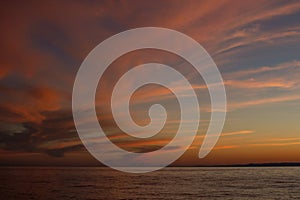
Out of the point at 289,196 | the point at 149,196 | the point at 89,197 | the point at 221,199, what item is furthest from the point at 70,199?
the point at 289,196

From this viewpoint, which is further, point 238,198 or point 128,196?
point 128,196

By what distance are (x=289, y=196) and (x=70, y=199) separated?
4052 centimetres

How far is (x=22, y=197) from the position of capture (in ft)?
210

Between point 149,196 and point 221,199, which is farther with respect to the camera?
point 149,196

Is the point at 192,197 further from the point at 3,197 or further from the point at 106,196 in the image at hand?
the point at 3,197

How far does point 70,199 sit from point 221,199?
88.5 ft

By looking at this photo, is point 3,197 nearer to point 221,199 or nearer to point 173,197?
point 173,197

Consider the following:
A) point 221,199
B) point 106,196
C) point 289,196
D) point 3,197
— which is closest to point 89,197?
point 106,196

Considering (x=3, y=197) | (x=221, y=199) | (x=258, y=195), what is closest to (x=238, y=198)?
(x=221, y=199)

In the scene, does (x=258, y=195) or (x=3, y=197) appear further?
(x=258, y=195)

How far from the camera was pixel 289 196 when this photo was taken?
216 feet

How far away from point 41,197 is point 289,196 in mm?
46164

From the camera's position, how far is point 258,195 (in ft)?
225

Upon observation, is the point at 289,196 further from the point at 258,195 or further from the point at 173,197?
the point at 173,197
